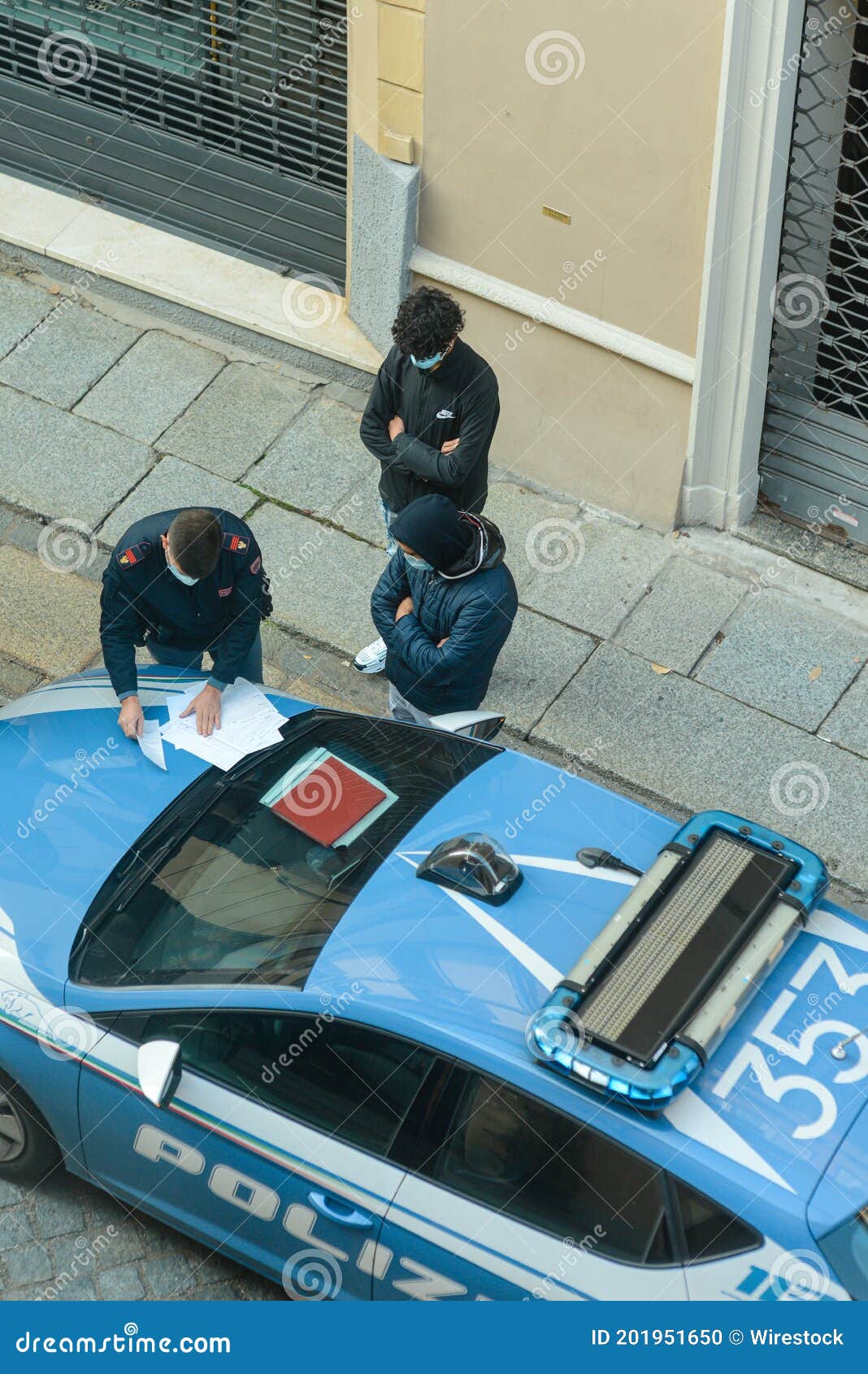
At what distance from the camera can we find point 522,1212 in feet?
13.2

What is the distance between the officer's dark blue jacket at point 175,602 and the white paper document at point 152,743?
19 centimetres

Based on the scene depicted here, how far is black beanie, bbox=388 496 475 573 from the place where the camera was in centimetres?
529

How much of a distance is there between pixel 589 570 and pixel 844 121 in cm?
230

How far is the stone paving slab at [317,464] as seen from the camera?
7824 millimetres

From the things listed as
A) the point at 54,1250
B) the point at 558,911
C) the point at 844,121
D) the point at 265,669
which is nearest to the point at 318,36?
the point at 844,121

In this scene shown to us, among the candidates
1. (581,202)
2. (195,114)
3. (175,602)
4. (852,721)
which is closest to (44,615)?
(175,602)

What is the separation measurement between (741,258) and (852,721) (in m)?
2.11

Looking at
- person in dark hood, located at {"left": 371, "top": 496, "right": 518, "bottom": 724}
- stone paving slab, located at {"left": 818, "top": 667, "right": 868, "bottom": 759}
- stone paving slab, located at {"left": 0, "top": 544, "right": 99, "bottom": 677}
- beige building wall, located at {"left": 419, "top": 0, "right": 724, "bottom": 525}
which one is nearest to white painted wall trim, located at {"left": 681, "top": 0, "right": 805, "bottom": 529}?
beige building wall, located at {"left": 419, "top": 0, "right": 724, "bottom": 525}

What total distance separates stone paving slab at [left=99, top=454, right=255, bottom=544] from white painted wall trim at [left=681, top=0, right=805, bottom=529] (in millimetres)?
2296

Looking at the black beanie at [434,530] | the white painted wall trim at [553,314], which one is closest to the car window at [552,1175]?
the black beanie at [434,530]

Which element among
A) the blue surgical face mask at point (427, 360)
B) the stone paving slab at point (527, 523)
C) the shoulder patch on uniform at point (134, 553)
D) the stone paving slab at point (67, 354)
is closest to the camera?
the shoulder patch on uniform at point (134, 553)

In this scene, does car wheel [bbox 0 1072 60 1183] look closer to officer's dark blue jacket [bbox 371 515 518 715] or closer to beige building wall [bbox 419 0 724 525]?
officer's dark blue jacket [bbox 371 515 518 715]

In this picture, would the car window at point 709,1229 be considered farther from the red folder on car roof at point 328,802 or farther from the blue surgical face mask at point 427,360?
the blue surgical face mask at point 427,360

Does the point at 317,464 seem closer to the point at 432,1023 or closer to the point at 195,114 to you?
the point at 195,114
